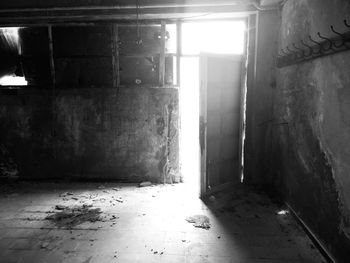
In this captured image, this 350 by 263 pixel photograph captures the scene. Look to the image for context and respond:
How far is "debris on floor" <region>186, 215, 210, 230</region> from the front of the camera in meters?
3.62

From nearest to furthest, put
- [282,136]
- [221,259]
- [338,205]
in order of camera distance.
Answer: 1. [338,205]
2. [221,259]
3. [282,136]

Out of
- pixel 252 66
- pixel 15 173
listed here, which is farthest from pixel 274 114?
pixel 15 173

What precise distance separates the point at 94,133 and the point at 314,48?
154 inches

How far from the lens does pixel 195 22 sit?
5.05 meters

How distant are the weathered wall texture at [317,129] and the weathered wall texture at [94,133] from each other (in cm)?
205

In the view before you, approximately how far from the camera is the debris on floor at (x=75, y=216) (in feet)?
12.3

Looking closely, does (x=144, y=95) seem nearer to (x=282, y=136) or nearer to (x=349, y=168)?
(x=282, y=136)

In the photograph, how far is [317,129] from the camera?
3045 millimetres

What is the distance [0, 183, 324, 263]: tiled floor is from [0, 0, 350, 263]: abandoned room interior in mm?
22

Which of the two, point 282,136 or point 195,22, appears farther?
point 195,22

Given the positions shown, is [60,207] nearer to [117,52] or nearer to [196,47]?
[117,52]

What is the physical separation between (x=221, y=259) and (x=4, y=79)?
16.8ft

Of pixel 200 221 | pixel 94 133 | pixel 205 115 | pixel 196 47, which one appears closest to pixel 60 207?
pixel 94 133

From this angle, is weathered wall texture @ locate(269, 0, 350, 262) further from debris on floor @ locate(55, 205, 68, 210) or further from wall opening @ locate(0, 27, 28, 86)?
wall opening @ locate(0, 27, 28, 86)
